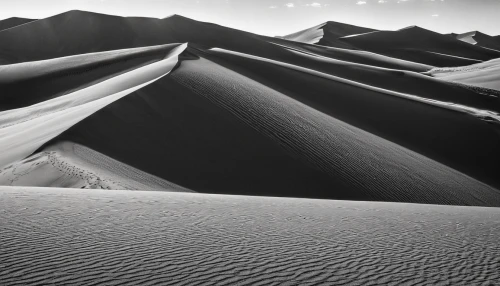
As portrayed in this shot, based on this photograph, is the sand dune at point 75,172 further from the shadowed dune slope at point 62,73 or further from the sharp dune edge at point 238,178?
the shadowed dune slope at point 62,73

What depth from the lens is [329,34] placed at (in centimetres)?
9469

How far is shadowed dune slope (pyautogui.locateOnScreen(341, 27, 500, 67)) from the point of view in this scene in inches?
3164

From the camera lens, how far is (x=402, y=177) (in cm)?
1301

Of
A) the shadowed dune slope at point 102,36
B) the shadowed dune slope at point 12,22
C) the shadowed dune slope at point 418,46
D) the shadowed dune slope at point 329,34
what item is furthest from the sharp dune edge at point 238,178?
the shadowed dune slope at point 329,34

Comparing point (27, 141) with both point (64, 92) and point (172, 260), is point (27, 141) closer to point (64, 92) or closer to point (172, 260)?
point (172, 260)

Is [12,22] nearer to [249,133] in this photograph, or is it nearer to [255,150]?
[249,133]

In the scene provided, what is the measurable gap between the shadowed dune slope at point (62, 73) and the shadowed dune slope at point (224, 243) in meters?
19.2

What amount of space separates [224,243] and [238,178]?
6.54 meters

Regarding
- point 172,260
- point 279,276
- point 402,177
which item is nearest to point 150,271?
point 172,260

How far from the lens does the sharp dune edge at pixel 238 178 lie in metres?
4.27

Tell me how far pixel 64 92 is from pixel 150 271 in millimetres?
23340

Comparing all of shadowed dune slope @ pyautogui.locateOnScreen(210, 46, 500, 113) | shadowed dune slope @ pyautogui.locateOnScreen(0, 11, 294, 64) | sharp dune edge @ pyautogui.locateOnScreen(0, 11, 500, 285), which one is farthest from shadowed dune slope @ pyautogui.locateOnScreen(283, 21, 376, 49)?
sharp dune edge @ pyautogui.locateOnScreen(0, 11, 500, 285)

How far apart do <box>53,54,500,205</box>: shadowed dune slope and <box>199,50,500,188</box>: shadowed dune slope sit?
1.86m

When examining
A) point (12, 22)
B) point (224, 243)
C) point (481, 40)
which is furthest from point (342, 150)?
point (481, 40)
